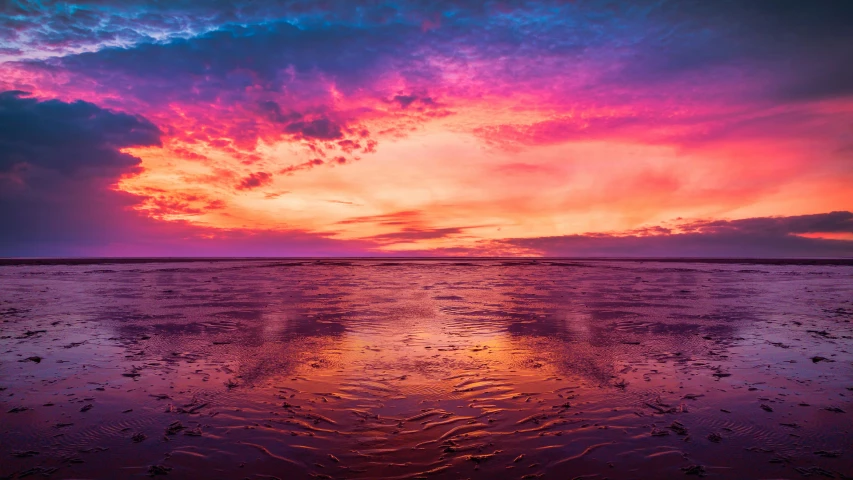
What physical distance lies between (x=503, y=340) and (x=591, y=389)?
515cm

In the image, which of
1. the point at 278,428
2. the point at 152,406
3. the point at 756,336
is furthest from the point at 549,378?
the point at 756,336

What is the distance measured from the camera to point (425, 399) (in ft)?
28.0

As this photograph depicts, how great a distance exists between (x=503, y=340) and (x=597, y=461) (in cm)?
826

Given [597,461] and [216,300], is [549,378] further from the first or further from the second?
[216,300]

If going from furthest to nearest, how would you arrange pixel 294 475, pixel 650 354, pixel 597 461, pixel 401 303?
pixel 401 303 < pixel 650 354 < pixel 597 461 < pixel 294 475

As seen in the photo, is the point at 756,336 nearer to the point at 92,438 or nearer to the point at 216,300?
the point at 92,438

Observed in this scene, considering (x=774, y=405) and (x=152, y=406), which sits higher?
(x=152, y=406)

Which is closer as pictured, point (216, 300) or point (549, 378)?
point (549, 378)

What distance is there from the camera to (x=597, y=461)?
6125mm

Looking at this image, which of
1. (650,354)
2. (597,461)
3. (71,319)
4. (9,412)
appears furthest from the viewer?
(71,319)

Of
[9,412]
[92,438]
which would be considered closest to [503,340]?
[92,438]

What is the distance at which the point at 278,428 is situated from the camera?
726 centimetres

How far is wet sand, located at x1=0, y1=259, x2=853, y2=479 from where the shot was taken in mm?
6133

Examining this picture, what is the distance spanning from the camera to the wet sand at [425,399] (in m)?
6.13
